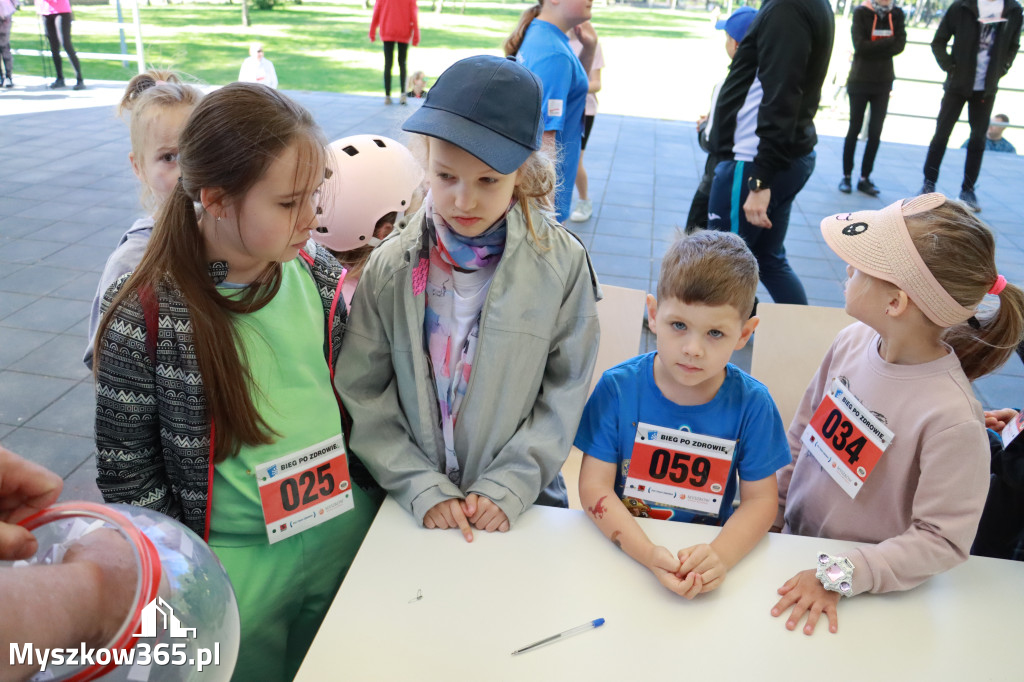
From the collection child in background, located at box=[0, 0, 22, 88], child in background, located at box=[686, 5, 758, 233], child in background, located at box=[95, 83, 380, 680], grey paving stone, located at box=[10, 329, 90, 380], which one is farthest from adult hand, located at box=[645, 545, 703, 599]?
child in background, located at box=[0, 0, 22, 88]

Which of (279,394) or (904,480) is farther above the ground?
(279,394)

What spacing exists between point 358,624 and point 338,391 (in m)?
0.50

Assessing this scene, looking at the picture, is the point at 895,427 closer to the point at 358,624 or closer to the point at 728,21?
the point at 358,624

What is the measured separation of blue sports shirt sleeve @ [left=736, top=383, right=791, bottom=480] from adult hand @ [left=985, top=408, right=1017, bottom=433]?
70 cm

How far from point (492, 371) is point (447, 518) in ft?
1.00

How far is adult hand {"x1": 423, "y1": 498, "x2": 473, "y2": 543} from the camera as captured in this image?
1.38 metres

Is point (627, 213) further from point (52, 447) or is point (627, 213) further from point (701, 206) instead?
point (52, 447)

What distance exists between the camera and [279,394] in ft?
4.63

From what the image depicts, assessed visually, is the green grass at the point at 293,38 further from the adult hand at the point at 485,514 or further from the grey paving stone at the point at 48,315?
the adult hand at the point at 485,514

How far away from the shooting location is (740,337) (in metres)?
1.48

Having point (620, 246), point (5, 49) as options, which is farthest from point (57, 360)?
point (5, 49)

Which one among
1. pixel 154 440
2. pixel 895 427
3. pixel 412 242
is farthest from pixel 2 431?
pixel 895 427

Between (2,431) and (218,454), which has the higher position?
(218,454)

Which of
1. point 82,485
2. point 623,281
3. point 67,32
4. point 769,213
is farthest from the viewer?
point 67,32
